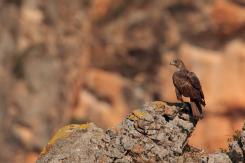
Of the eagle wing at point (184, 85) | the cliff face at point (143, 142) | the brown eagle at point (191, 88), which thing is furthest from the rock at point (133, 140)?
the eagle wing at point (184, 85)

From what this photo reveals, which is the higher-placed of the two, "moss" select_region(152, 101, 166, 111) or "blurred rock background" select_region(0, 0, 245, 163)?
"blurred rock background" select_region(0, 0, 245, 163)

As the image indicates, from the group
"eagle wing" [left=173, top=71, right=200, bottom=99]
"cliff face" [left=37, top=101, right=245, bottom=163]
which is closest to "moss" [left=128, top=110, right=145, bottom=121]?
"cliff face" [left=37, top=101, right=245, bottom=163]

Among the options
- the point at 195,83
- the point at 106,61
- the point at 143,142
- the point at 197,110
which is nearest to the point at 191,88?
the point at 195,83

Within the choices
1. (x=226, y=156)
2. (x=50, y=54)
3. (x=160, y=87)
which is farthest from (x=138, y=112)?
(x=50, y=54)

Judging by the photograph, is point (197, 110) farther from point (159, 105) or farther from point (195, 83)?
point (195, 83)

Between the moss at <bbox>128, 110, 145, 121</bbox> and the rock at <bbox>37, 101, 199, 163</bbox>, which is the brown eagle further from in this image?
the moss at <bbox>128, 110, 145, 121</bbox>

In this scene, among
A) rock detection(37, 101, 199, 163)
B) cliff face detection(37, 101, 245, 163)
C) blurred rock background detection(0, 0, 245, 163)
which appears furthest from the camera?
blurred rock background detection(0, 0, 245, 163)

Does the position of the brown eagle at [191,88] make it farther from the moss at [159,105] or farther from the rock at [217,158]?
the rock at [217,158]
